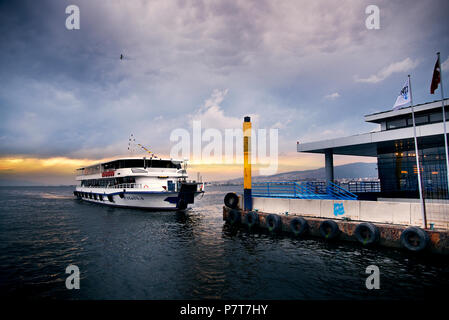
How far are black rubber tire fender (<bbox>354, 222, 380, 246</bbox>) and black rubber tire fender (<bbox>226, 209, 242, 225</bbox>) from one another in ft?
29.5

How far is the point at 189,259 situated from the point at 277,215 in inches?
296

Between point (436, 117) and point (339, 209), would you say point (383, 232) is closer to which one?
point (339, 209)

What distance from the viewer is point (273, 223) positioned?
17219mm

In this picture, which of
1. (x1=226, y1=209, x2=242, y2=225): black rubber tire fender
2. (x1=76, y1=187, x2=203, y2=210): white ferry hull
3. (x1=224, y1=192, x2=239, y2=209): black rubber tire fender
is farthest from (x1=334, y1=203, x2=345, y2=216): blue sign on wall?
(x1=76, y1=187, x2=203, y2=210): white ferry hull

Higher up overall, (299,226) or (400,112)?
(400,112)

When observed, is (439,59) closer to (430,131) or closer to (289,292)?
(430,131)

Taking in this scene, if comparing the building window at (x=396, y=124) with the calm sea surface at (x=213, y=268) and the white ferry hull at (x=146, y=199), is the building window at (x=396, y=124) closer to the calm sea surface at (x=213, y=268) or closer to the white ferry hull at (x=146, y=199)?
the calm sea surface at (x=213, y=268)

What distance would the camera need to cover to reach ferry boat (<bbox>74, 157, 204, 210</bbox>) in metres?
30.6

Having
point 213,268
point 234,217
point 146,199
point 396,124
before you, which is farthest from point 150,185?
point 396,124

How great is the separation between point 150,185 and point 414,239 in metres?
27.5

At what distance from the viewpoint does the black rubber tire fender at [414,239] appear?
11.0 metres

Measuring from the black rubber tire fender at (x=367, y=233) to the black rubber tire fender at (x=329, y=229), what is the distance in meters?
1.12

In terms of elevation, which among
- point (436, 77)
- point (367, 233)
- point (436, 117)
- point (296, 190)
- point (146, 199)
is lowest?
point (367, 233)
